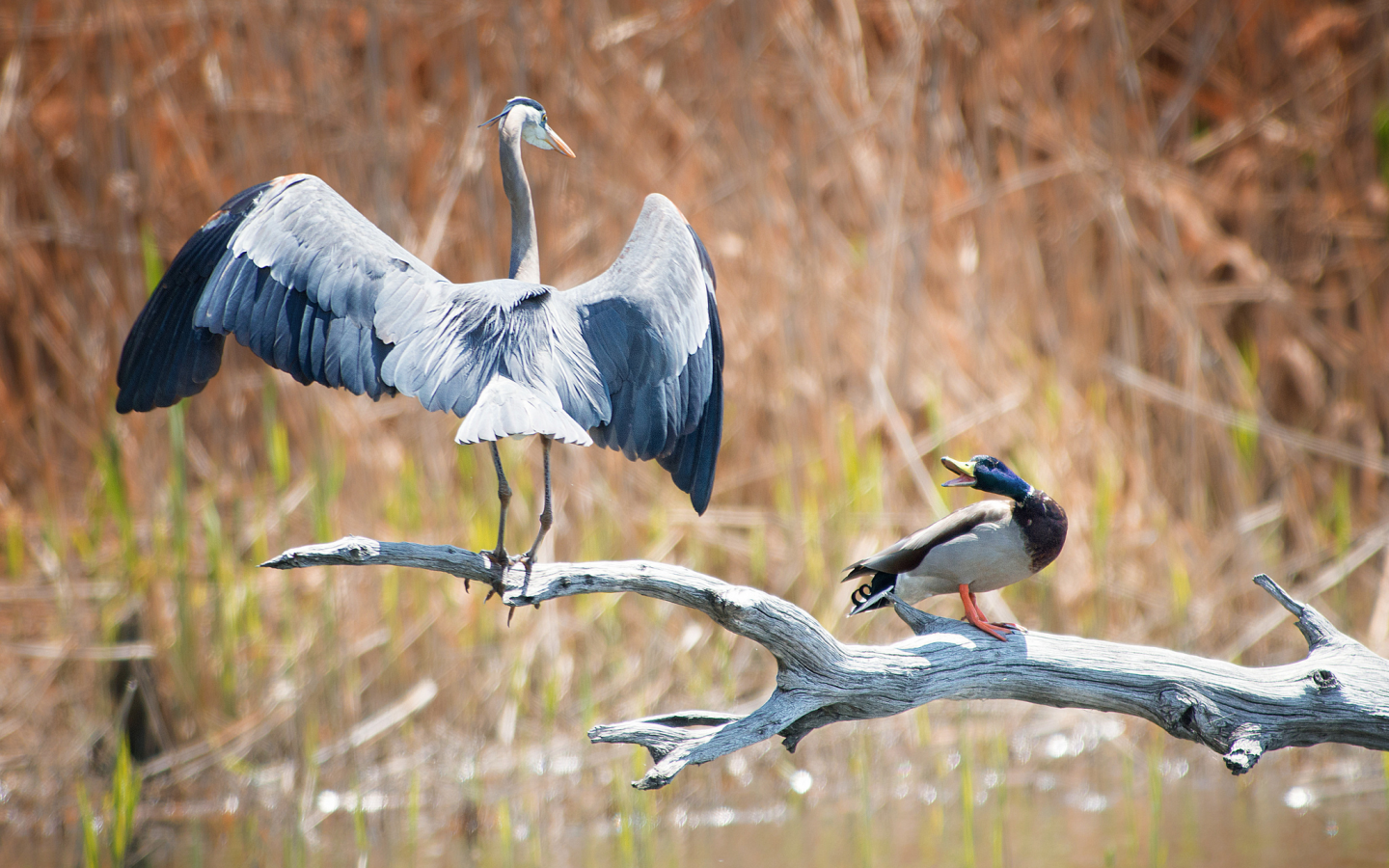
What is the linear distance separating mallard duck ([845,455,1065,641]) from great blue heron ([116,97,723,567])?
652 mm

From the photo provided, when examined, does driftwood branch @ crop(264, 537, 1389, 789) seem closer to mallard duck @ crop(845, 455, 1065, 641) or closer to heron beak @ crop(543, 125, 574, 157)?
mallard duck @ crop(845, 455, 1065, 641)

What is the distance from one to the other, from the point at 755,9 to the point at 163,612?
12.0 ft

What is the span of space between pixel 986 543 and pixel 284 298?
5.93ft

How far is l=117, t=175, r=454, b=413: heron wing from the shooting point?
9.80 feet

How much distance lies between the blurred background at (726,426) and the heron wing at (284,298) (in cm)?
175

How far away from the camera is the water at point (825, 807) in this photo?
4.22m

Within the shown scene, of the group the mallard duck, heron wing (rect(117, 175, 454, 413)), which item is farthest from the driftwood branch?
heron wing (rect(117, 175, 454, 413))

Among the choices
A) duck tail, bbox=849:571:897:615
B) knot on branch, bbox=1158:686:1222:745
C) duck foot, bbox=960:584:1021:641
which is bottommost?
knot on branch, bbox=1158:686:1222:745

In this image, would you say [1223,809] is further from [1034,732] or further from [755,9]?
[755,9]

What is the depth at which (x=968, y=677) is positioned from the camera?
2857 millimetres

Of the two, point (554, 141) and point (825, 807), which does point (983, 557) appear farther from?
point (825, 807)

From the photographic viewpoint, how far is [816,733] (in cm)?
523

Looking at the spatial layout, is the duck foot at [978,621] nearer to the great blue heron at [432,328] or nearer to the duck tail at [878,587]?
the duck tail at [878,587]

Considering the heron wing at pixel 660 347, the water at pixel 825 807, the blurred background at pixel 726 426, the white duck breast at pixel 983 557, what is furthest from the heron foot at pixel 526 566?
the blurred background at pixel 726 426
